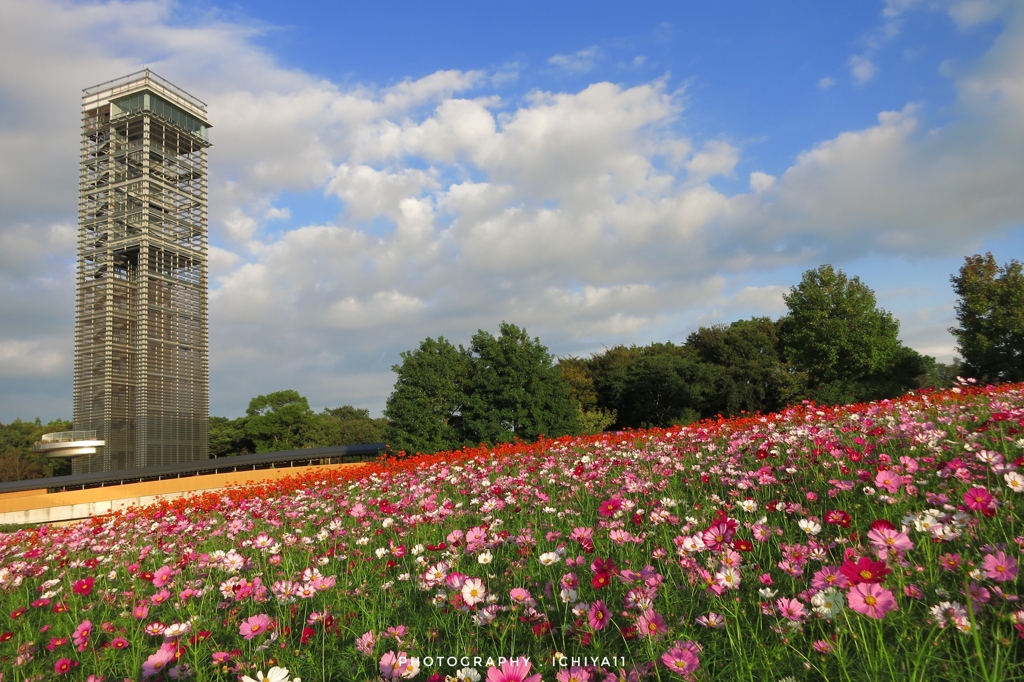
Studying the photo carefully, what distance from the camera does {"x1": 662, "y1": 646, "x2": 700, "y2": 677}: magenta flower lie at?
2168mm

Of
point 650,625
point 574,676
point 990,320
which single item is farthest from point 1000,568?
point 990,320

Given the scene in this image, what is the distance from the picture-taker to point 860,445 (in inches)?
255

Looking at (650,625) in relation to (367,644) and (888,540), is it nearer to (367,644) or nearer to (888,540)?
(888,540)

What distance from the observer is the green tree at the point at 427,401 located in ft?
76.6

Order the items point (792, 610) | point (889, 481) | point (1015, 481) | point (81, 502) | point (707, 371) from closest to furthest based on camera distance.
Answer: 1. point (792, 610)
2. point (1015, 481)
3. point (889, 481)
4. point (81, 502)
5. point (707, 371)

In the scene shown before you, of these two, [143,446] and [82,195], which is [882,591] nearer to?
[143,446]

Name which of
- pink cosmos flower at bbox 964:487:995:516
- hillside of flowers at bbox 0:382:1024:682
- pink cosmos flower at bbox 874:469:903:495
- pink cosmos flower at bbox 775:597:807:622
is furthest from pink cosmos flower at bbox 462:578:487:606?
pink cosmos flower at bbox 874:469:903:495

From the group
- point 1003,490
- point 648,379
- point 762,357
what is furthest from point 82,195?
point 1003,490

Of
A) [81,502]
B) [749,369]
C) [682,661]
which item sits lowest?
[81,502]

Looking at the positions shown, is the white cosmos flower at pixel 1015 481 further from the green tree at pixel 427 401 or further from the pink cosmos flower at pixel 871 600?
the green tree at pixel 427 401

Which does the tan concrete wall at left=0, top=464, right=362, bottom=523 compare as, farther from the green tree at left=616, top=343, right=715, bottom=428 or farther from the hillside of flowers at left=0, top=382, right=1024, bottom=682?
the green tree at left=616, top=343, right=715, bottom=428

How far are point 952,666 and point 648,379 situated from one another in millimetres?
38200

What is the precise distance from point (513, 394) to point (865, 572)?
20751 mm

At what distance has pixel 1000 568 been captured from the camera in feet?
8.02
